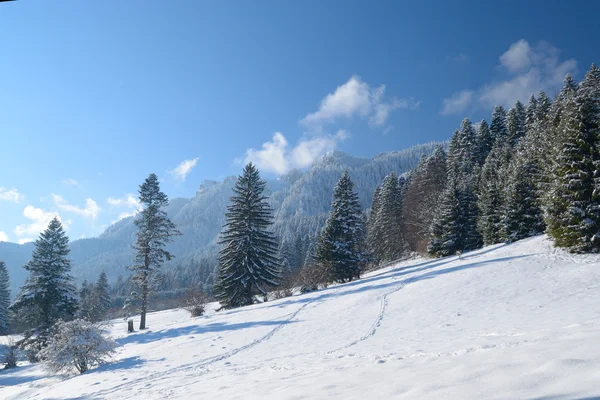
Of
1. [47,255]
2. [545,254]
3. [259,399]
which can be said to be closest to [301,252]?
[47,255]

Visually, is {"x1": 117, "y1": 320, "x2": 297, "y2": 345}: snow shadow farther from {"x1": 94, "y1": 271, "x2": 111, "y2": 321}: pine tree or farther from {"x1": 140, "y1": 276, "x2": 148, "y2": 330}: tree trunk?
{"x1": 94, "y1": 271, "x2": 111, "y2": 321}: pine tree

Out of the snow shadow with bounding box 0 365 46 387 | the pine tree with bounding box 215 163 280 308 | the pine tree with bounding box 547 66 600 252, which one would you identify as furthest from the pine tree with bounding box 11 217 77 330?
the pine tree with bounding box 547 66 600 252

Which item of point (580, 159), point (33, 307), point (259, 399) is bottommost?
point (259, 399)

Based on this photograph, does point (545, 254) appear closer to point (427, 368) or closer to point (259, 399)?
point (427, 368)

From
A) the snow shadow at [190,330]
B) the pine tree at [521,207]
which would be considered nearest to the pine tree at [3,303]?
the snow shadow at [190,330]

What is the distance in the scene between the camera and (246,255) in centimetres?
3033

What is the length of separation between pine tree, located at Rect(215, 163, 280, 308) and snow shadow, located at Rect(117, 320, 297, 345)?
25.3ft

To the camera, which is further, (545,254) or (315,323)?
(545,254)

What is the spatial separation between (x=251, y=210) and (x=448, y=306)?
21.1 meters

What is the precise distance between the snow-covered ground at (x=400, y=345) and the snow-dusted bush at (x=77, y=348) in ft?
2.76

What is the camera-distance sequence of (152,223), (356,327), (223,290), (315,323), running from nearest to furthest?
1. (356,327)
2. (315,323)
3. (152,223)
4. (223,290)

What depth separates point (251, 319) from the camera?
21.0 meters

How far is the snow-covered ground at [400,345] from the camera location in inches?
184

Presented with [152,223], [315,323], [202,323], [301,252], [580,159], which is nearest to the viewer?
[315,323]
